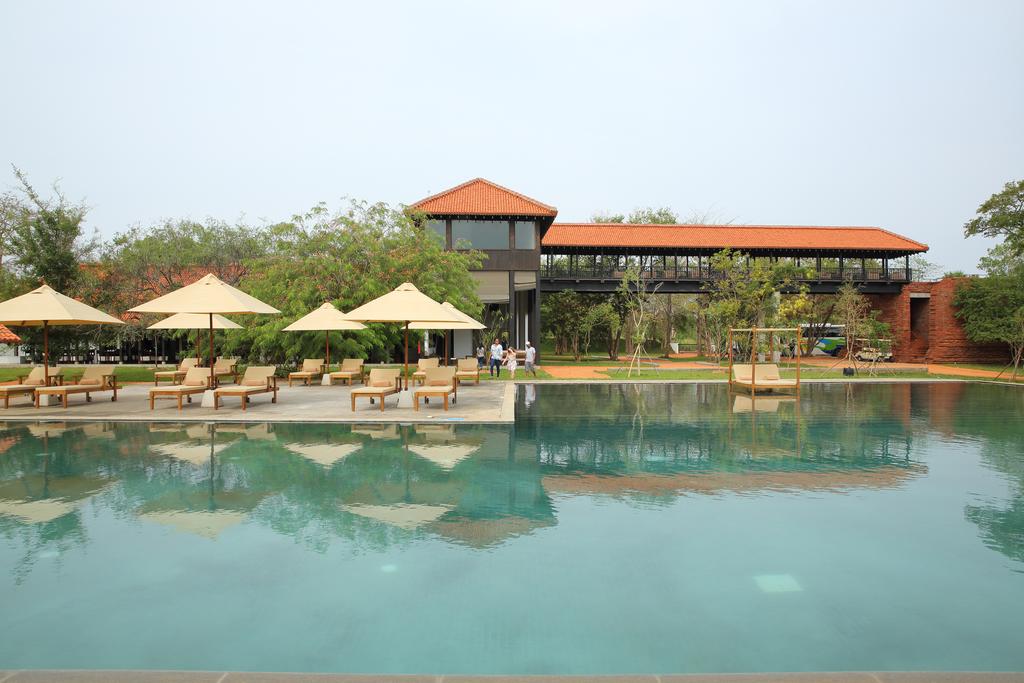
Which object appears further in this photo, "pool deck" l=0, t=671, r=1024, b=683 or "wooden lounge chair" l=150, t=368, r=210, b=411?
"wooden lounge chair" l=150, t=368, r=210, b=411

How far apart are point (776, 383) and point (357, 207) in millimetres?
15684

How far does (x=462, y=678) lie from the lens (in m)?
3.01

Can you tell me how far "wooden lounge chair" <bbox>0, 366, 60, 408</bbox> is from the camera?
43.0 feet

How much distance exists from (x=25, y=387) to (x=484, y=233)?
1766 centimetres

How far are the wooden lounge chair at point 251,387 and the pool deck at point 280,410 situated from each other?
0.25 m

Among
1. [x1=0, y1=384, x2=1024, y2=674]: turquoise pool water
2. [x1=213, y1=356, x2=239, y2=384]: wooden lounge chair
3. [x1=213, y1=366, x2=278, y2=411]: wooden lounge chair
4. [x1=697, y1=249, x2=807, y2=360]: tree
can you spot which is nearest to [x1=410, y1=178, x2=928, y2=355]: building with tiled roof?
[x1=697, y1=249, x2=807, y2=360]: tree

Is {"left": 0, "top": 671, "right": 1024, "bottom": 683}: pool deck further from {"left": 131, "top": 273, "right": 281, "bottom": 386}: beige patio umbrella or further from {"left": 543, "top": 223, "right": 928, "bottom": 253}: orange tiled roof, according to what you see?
{"left": 543, "top": 223, "right": 928, "bottom": 253}: orange tiled roof

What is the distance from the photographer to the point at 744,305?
27.3 metres

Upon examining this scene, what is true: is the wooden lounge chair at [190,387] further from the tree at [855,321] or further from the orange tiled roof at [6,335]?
the tree at [855,321]

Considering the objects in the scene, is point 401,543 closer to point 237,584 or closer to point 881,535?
point 237,584

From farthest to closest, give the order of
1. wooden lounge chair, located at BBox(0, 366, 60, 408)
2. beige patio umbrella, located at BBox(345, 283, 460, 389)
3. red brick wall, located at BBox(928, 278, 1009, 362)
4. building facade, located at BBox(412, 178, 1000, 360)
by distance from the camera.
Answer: red brick wall, located at BBox(928, 278, 1009, 362), building facade, located at BBox(412, 178, 1000, 360), wooden lounge chair, located at BBox(0, 366, 60, 408), beige patio umbrella, located at BBox(345, 283, 460, 389)

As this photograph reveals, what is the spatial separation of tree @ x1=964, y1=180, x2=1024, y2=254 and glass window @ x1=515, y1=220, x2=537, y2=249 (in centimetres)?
1758

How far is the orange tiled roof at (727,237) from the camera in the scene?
30.3 meters

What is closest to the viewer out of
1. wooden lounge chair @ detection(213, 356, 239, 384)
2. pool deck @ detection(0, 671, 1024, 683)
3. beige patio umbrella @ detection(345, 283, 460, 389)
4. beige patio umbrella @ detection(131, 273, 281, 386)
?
pool deck @ detection(0, 671, 1024, 683)
